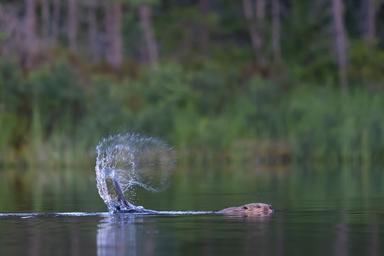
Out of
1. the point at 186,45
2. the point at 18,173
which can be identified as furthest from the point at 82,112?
the point at 186,45

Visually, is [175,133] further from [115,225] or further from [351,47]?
[115,225]

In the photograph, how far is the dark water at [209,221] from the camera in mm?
15109

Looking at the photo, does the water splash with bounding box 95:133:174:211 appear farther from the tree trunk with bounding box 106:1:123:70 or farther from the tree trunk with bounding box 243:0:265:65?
the tree trunk with bounding box 243:0:265:65

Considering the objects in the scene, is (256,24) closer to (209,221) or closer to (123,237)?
(209,221)

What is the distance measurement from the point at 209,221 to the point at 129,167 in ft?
26.5

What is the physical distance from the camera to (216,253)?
14.5 meters

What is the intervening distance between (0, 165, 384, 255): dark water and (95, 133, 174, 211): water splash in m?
0.38

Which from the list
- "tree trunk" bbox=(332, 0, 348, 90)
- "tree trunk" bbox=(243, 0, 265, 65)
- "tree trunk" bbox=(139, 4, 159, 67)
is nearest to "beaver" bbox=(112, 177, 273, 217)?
"tree trunk" bbox=(332, 0, 348, 90)

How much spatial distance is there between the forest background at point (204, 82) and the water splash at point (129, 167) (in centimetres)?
311

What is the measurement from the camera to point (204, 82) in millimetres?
44406

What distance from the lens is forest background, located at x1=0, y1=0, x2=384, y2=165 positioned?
38.2m

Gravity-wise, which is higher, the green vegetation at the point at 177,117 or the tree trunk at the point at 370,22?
the tree trunk at the point at 370,22

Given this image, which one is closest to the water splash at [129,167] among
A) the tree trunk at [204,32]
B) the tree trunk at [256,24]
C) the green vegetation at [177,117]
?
the green vegetation at [177,117]

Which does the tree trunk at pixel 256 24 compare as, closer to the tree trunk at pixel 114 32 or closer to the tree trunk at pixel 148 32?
the tree trunk at pixel 148 32
